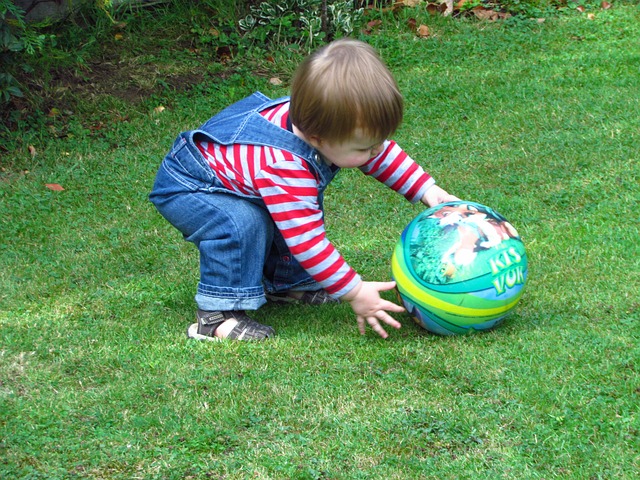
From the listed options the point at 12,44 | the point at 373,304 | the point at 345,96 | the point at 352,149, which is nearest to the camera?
the point at 345,96

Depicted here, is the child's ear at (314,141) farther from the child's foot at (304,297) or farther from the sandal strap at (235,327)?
the child's foot at (304,297)

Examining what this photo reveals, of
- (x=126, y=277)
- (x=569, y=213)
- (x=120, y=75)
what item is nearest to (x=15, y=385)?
(x=126, y=277)

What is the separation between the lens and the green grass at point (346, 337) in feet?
9.25

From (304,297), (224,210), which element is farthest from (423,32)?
(224,210)

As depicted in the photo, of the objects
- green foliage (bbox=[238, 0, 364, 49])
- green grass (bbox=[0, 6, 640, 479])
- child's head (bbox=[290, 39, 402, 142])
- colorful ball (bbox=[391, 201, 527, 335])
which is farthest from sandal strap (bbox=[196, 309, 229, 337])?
green foliage (bbox=[238, 0, 364, 49])

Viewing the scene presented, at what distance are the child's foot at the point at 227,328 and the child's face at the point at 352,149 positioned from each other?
0.83 metres

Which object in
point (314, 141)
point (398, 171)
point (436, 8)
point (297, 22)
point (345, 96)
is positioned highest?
point (345, 96)

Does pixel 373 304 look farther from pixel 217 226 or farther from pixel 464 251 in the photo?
pixel 217 226

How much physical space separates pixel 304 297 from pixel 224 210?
2.68 feet

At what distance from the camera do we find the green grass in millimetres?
2818

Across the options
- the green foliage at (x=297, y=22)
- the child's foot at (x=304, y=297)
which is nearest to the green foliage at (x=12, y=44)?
the green foliage at (x=297, y=22)

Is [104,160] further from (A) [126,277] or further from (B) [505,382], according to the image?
(B) [505,382]

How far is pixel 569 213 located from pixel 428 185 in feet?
4.45

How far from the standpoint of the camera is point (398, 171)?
3.90 metres
